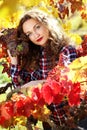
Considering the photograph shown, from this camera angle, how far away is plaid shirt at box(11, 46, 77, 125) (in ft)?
9.88

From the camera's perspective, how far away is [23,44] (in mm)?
3150

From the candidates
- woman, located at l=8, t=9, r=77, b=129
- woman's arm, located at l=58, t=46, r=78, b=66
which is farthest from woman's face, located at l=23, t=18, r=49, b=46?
woman's arm, located at l=58, t=46, r=78, b=66

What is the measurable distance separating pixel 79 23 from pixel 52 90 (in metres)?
5.70

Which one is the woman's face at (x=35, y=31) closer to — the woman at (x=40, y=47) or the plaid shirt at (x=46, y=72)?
the woman at (x=40, y=47)

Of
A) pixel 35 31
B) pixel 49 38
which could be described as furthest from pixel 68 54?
pixel 35 31

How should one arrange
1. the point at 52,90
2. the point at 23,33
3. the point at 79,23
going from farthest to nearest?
the point at 79,23 → the point at 23,33 → the point at 52,90

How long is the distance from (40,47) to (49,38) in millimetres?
169

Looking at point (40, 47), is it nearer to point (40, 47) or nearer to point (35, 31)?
point (40, 47)

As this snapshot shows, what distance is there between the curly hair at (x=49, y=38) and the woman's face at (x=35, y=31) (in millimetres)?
26

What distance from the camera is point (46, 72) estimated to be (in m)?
3.23

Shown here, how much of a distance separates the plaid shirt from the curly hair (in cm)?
5

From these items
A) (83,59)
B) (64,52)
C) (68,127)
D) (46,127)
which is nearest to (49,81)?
(83,59)

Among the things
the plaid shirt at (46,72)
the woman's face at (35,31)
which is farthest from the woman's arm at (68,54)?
the woman's face at (35,31)

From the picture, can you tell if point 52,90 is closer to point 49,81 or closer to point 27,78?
point 49,81
